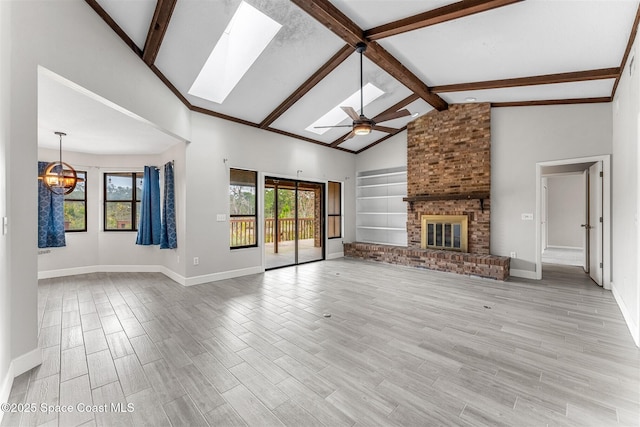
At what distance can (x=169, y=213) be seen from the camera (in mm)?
5340

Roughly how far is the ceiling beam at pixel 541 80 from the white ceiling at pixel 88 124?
16.8 feet

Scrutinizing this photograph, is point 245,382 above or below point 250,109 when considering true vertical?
below

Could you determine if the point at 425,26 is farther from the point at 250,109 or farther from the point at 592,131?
the point at 592,131

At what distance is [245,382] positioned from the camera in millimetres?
2152

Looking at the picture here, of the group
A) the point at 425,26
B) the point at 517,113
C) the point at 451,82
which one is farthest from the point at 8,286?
the point at 517,113

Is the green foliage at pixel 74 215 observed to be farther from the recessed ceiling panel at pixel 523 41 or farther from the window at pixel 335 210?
the recessed ceiling panel at pixel 523 41

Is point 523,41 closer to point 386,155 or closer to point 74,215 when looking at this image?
point 386,155

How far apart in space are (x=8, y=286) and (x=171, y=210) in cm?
329

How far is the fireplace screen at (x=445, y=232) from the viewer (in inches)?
242

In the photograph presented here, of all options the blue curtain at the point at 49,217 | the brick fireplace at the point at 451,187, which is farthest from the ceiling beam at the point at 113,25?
the brick fireplace at the point at 451,187

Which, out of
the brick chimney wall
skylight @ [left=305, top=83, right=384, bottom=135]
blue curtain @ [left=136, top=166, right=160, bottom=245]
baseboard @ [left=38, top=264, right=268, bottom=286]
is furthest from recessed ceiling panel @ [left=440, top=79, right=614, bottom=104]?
blue curtain @ [left=136, top=166, right=160, bottom=245]

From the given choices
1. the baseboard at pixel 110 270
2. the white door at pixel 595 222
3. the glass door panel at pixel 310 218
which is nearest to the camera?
the white door at pixel 595 222

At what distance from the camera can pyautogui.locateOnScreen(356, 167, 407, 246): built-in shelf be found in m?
7.58

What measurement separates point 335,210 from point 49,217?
6.25 m
